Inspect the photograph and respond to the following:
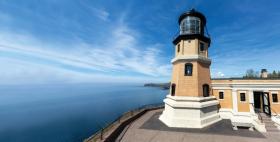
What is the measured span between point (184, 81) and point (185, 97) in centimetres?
176

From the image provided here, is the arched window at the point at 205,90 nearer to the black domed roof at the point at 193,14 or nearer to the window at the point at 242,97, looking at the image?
the window at the point at 242,97

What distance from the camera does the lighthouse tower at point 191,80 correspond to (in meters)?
14.3

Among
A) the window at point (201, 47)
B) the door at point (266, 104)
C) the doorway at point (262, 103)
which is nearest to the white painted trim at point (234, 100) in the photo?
the doorway at point (262, 103)

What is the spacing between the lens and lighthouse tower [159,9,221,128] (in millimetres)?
14336

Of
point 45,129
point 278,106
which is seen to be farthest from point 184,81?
point 45,129

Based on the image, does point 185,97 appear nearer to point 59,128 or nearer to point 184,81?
point 184,81

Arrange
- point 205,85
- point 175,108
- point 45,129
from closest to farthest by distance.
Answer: point 175,108 < point 205,85 < point 45,129

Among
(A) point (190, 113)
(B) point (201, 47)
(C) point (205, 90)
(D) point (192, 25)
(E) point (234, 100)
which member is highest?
(D) point (192, 25)

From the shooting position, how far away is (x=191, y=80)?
15305 millimetres

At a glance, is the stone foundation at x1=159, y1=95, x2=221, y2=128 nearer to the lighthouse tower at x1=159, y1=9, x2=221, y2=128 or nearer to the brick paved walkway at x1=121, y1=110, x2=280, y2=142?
the lighthouse tower at x1=159, y1=9, x2=221, y2=128

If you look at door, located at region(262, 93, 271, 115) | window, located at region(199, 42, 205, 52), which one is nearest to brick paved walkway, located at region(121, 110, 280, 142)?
door, located at region(262, 93, 271, 115)

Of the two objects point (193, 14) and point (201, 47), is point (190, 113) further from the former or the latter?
point (193, 14)

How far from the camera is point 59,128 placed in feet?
111

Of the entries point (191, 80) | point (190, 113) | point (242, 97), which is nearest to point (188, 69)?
point (191, 80)
